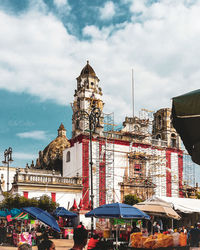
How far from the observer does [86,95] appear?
1785 inches

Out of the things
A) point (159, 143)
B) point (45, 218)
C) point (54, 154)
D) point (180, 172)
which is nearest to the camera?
point (45, 218)

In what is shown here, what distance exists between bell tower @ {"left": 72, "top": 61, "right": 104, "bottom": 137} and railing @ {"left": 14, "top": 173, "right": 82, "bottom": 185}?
23.1 feet

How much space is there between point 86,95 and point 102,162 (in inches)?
355

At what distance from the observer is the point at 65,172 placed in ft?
142

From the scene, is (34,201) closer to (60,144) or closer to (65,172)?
(65,172)

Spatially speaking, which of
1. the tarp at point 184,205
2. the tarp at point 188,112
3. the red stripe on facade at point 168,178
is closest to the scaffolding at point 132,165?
the red stripe on facade at point 168,178

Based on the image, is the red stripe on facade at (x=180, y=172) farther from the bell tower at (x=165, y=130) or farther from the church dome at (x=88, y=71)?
the church dome at (x=88, y=71)

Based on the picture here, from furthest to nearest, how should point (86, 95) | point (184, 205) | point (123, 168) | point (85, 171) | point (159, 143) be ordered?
point (159, 143)
point (86, 95)
point (123, 168)
point (85, 171)
point (184, 205)

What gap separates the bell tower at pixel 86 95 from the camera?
147 feet

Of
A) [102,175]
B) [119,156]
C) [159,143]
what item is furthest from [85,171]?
[159,143]

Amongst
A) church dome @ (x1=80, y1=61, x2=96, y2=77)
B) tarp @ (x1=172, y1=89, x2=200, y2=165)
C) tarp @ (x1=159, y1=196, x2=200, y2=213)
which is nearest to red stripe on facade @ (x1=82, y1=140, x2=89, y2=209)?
church dome @ (x1=80, y1=61, x2=96, y2=77)

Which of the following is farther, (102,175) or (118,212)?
(102,175)

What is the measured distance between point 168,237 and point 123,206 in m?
5.40

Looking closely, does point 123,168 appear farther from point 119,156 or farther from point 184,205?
point 184,205
